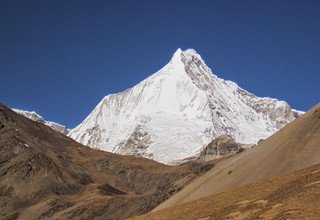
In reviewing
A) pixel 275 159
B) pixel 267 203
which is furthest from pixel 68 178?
pixel 267 203

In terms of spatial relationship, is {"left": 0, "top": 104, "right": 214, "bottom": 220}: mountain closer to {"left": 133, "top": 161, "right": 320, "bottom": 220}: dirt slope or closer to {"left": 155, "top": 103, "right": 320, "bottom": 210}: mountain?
{"left": 155, "top": 103, "right": 320, "bottom": 210}: mountain

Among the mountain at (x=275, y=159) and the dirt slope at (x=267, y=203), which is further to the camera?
the mountain at (x=275, y=159)

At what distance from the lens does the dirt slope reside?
2734 cm

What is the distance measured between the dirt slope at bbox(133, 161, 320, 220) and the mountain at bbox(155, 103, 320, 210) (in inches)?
710

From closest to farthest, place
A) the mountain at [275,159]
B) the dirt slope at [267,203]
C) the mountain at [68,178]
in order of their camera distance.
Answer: the dirt slope at [267,203] < the mountain at [275,159] < the mountain at [68,178]

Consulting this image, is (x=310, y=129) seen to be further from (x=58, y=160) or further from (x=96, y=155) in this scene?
(x=96, y=155)

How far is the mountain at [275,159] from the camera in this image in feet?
178

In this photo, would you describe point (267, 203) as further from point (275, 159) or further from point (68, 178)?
point (68, 178)

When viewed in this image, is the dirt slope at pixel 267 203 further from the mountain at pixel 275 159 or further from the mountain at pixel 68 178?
the mountain at pixel 68 178

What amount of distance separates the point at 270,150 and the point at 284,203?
32.1 meters

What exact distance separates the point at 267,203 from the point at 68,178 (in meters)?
113

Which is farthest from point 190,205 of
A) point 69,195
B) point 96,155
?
point 96,155

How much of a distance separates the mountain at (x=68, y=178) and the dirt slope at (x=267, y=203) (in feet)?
141

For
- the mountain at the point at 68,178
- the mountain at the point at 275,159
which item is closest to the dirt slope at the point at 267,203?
the mountain at the point at 275,159
